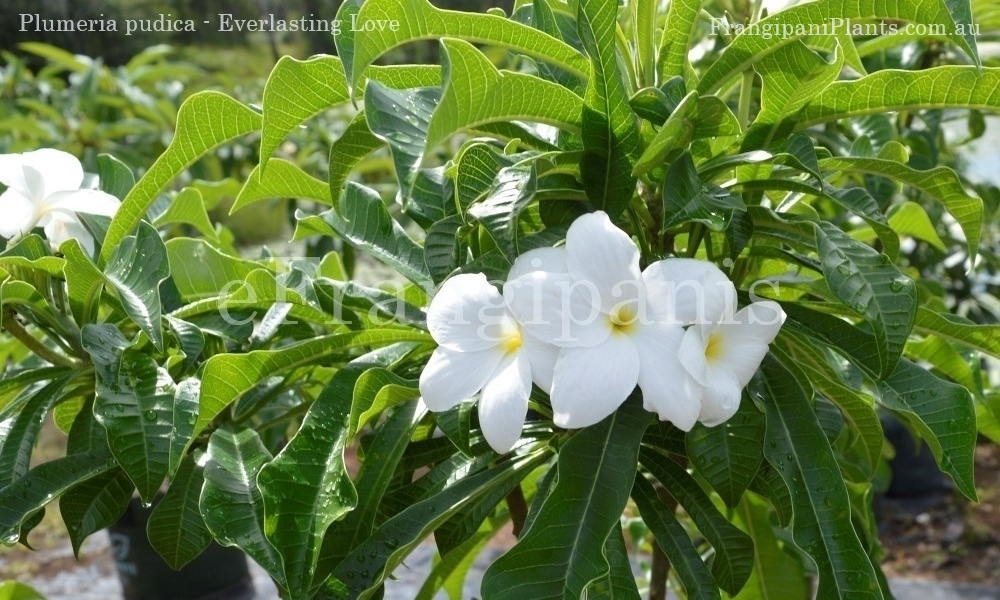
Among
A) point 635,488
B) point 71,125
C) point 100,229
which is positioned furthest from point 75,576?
point 635,488

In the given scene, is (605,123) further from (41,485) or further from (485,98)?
(41,485)

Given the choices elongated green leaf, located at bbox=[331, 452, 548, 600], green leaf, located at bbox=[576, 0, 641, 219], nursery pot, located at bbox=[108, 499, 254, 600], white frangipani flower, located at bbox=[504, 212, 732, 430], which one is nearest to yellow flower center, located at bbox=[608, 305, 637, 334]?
white frangipani flower, located at bbox=[504, 212, 732, 430]

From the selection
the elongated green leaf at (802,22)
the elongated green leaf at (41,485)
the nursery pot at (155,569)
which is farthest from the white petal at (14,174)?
the nursery pot at (155,569)

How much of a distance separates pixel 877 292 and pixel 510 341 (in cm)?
26

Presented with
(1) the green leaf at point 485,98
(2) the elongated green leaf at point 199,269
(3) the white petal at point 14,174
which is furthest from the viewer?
(2) the elongated green leaf at point 199,269

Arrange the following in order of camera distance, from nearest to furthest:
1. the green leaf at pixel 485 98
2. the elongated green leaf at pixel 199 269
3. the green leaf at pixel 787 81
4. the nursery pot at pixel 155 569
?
1. the green leaf at pixel 485 98
2. the green leaf at pixel 787 81
3. the elongated green leaf at pixel 199 269
4. the nursery pot at pixel 155 569

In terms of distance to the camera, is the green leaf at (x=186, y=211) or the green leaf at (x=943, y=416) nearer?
the green leaf at (x=943, y=416)

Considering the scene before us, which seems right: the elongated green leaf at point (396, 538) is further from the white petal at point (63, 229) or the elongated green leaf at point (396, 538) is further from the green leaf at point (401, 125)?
the white petal at point (63, 229)

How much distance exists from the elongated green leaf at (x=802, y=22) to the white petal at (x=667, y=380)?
9.1 inches

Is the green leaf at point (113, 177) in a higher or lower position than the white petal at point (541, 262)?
lower

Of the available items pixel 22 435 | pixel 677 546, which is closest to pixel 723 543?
pixel 677 546

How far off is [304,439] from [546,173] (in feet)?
0.90

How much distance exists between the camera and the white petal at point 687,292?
2.09 ft

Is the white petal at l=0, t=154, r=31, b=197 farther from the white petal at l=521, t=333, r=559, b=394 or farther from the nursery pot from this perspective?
the nursery pot
